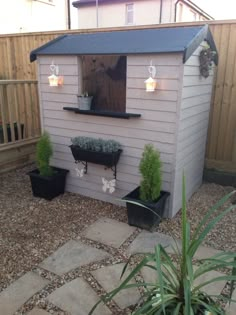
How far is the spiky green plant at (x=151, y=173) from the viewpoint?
2.50 metres

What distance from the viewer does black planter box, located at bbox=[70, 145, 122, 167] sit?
281 cm

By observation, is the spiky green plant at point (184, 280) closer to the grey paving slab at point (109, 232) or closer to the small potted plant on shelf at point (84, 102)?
the grey paving slab at point (109, 232)

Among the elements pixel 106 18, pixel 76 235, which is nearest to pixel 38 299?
pixel 76 235

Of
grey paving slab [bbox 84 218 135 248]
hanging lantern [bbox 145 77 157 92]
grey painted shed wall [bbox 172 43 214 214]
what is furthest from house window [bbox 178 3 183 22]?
grey paving slab [bbox 84 218 135 248]

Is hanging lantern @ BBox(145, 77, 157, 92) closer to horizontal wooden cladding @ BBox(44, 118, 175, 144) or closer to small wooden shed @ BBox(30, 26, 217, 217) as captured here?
small wooden shed @ BBox(30, 26, 217, 217)

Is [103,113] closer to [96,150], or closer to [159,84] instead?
[96,150]

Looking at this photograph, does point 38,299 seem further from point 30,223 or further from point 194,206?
point 194,206

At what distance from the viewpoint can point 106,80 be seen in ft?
11.9

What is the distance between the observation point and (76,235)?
99.1 inches

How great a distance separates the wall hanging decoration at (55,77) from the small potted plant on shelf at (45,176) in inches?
22.6

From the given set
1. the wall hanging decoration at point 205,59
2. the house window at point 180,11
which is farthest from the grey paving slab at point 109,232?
the house window at point 180,11

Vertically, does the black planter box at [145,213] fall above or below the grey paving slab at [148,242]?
above

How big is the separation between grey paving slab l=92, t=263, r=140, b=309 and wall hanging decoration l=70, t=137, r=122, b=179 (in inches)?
42.6

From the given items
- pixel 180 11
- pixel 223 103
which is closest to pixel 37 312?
pixel 223 103
